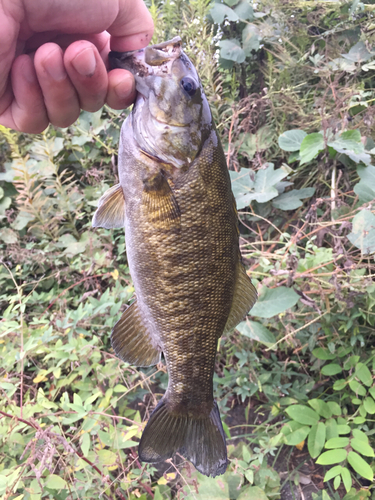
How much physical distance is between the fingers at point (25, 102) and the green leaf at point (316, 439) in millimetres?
2040

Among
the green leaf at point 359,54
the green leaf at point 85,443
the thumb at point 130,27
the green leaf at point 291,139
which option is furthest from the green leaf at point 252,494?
the green leaf at point 359,54

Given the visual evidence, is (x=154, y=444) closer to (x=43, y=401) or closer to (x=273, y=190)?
(x=43, y=401)

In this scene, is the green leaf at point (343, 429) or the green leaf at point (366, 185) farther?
the green leaf at point (366, 185)

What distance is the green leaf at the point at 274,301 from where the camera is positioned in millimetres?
1568

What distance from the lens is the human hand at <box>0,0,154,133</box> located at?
1020 mm

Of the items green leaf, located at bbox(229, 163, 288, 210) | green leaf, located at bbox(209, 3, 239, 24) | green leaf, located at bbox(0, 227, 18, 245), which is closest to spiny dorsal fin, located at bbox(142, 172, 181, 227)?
green leaf, located at bbox(229, 163, 288, 210)

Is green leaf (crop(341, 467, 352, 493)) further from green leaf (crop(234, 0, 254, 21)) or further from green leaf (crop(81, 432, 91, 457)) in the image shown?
green leaf (crop(234, 0, 254, 21))

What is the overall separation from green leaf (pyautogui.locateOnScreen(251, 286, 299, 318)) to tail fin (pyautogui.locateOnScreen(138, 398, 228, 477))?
1.86 ft

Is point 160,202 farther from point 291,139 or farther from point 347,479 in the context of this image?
point 291,139

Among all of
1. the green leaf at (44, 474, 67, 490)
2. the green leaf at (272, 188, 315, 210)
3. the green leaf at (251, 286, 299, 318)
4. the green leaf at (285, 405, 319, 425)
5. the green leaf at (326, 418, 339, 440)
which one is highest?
the green leaf at (251, 286, 299, 318)

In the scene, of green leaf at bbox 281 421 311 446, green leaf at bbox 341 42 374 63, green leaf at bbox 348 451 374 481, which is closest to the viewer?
green leaf at bbox 348 451 374 481

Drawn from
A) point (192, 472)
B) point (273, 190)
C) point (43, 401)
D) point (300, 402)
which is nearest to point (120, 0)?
point (273, 190)

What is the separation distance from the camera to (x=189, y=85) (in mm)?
1017

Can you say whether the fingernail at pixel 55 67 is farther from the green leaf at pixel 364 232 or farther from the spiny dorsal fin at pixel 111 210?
the green leaf at pixel 364 232
